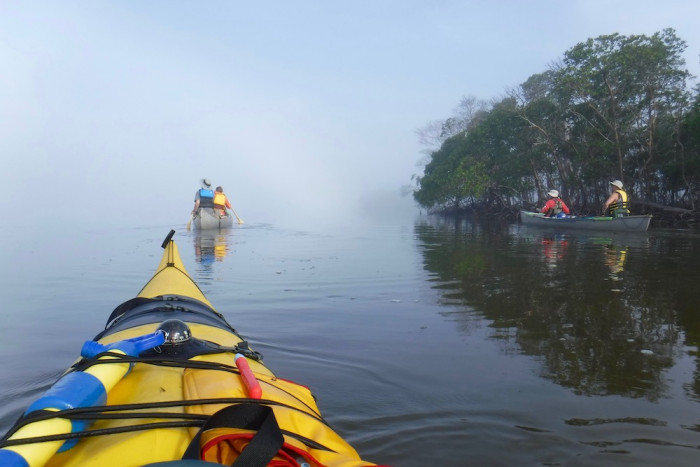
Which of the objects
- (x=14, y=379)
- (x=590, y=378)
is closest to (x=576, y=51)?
(x=590, y=378)

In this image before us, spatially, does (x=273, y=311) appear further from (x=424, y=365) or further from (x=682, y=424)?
(x=682, y=424)

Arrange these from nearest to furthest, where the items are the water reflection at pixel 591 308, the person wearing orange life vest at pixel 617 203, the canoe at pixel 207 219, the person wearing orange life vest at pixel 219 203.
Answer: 1. the water reflection at pixel 591 308
2. the person wearing orange life vest at pixel 617 203
3. the canoe at pixel 207 219
4. the person wearing orange life vest at pixel 219 203

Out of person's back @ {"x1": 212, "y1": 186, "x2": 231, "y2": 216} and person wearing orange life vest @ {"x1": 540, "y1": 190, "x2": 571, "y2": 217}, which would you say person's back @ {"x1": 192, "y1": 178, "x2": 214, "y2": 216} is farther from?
person wearing orange life vest @ {"x1": 540, "y1": 190, "x2": 571, "y2": 217}

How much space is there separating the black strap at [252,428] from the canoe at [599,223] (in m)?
15.5

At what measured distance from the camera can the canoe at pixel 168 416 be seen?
48.4 inches

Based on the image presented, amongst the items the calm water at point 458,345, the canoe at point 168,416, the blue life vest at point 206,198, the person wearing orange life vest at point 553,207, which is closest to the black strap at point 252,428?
the canoe at point 168,416

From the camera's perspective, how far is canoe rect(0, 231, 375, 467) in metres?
1.23

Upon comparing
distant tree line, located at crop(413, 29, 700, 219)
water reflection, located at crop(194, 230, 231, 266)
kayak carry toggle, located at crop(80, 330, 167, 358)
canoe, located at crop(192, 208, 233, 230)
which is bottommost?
water reflection, located at crop(194, 230, 231, 266)

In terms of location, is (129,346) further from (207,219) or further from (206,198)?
(206,198)

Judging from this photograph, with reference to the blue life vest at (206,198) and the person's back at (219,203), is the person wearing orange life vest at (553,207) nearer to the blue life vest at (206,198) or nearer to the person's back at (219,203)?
the person's back at (219,203)

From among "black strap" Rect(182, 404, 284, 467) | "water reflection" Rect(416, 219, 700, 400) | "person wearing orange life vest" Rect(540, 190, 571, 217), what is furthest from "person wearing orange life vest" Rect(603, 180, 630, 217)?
"black strap" Rect(182, 404, 284, 467)

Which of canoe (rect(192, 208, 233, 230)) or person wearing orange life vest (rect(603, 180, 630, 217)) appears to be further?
canoe (rect(192, 208, 233, 230))

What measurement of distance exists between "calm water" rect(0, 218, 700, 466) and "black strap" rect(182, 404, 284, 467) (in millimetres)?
1166

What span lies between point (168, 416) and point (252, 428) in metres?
0.24
